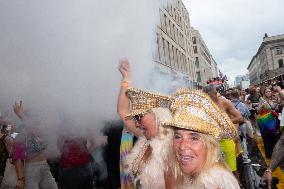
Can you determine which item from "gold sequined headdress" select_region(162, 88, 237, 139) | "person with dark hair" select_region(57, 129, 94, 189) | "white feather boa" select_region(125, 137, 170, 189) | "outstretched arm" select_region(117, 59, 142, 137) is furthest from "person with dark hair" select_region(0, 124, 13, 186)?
"gold sequined headdress" select_region(162, 88, 237, 139)

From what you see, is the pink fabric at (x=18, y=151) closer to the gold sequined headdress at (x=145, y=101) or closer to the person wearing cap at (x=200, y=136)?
the gold sequined headdress at (x=145, y=101)

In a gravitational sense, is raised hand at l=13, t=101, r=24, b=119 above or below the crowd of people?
above

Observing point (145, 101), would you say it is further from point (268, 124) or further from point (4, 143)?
point (268, 124)

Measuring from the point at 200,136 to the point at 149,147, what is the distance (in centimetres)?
80

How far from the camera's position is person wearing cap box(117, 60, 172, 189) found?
2.27 metres

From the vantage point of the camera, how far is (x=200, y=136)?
1.76m

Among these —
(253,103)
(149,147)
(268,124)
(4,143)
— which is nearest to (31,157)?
(4,143)

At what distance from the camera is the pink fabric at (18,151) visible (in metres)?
4.24

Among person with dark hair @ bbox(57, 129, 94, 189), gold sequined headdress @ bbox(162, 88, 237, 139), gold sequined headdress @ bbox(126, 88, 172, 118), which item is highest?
gold sequined headdress @ bbox(126, 88, 172, 118)

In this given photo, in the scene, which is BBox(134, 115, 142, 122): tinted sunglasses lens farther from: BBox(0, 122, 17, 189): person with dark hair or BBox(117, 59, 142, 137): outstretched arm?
BBox(0, 122, 17, 189): person with dark hair

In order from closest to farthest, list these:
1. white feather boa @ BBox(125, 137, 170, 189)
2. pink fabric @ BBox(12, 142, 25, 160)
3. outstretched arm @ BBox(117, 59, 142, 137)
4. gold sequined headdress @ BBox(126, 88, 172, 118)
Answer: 1. white feather boa @ BBox(125, 137, 170, 189)
2. gold sequined headdress @ BBox(126, 88, 172, 118)
3. outstretched arm @ BBox(117, 59, 142, 137)
4. pink fabric @ BBox(12, 142, 25, 160)

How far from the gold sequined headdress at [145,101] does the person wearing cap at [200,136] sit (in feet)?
2.29

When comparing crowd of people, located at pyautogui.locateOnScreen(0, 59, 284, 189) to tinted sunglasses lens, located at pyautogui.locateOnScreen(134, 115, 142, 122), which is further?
tinted sunglasses lens, located at pyautogui.locateOnScreen(134, 115, 142, 122)

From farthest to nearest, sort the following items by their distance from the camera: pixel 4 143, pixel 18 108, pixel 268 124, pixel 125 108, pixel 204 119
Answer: pixel 268 124 → pixel 4 143 → pixel 18 108 → pixel 125 108 → pixel 204 119
